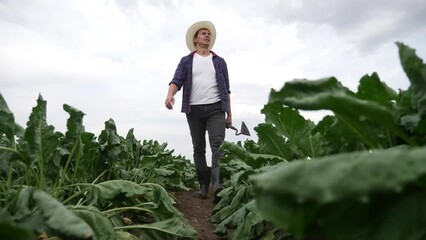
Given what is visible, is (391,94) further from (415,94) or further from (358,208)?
(358,208)

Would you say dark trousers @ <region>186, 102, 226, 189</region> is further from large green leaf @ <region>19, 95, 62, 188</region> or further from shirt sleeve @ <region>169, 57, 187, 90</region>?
large green leaf @ <region>19, 95, 62, 188</region>

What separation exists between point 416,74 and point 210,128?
126 inches

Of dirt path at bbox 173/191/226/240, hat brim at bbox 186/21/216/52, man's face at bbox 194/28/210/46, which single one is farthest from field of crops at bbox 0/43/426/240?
hat brim at bbox 186/21/216/52

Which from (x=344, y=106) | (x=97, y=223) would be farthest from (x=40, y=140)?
(x=344, y=106)

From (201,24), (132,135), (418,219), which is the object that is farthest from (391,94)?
(201,24)

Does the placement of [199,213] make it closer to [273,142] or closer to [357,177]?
[273,142]

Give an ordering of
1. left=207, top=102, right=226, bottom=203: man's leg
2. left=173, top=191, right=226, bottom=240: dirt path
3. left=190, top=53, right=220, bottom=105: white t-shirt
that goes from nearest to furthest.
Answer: left=173, top=191, right=226, bottom=240: dirt path, left=207, top=102, right=226, bottom=203: man's leg, left=190, top=53, right=220, bottom=105: white t-shirt

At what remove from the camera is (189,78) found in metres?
4.74

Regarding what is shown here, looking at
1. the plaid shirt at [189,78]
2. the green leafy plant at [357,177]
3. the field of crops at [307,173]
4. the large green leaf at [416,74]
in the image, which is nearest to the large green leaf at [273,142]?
the field of crops at [307,173]

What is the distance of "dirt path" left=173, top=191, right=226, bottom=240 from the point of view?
3346 millimetres

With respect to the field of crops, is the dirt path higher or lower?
lower

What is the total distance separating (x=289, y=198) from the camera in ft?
2.92

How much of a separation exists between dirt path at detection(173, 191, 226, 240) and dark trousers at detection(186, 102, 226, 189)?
1.04 feet

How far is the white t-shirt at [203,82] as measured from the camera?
4625mm
